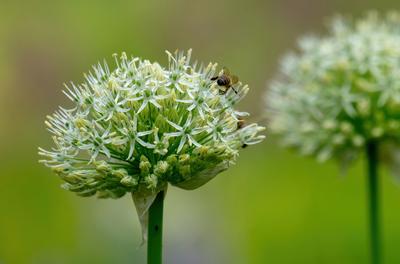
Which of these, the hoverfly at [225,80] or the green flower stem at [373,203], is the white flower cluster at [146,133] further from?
the green flower stem at [373,203]

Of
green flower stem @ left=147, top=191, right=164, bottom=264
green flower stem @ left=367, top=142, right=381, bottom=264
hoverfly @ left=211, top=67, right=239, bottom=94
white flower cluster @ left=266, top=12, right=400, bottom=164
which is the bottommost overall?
green flower stem @ left=147, top=191, right=164, bottom=264

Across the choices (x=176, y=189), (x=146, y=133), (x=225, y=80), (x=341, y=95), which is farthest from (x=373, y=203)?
(x=176, y=189)

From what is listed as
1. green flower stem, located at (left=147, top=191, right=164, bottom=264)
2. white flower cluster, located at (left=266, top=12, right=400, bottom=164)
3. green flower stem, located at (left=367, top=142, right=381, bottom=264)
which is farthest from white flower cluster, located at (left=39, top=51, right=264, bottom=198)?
white flower cluster, located at (left=266, top=12, right=400, bottom=164)

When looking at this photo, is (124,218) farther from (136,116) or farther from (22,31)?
(22,31)

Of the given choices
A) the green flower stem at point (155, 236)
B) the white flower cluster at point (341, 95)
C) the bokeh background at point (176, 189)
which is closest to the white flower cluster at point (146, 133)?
the green flower stem at point (155, 236)

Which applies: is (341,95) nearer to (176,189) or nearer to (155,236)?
(155,236)

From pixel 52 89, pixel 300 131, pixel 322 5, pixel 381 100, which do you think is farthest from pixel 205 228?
pixel 322 5

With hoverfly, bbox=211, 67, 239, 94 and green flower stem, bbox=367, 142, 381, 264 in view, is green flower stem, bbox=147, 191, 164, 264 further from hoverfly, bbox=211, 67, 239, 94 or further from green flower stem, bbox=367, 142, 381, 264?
green flower stem, bbox=367, 142, 381, 264

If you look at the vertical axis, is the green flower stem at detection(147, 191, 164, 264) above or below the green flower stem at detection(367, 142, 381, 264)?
below
